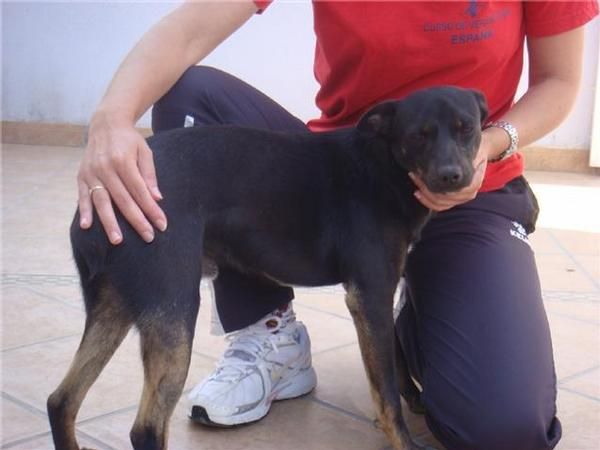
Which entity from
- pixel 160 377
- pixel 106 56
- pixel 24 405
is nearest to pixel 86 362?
pixel 160 377

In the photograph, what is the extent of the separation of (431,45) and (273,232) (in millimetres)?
650

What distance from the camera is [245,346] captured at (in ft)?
7.66

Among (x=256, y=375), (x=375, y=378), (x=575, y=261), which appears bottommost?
(x=575, y=261)

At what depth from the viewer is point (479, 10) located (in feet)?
7.14

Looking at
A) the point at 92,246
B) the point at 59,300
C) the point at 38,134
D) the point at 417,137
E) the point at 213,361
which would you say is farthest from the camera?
the point at 38,134

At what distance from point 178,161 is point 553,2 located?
1.10 metres

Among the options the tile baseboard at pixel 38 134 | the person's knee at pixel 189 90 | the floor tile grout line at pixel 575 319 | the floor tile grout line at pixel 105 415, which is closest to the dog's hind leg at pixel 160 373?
the floor tile grout line at pixel 105 415

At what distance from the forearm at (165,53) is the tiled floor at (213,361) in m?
0.75

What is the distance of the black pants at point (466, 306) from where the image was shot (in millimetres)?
2004

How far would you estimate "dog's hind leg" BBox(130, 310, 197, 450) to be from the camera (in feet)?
5.65

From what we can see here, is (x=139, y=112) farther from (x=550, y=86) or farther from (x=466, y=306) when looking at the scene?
(x=550, y=86)

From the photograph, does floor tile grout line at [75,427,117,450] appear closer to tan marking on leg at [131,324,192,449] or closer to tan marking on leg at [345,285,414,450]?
tan marking on leg at [131,324,192,449]

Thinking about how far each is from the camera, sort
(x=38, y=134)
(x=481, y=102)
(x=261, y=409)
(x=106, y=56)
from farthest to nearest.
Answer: (x=38, y=134) → (x=106, y=56) → (x=261, y=409) → (x=481, y=102)

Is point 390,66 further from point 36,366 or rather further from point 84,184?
point 36,366
